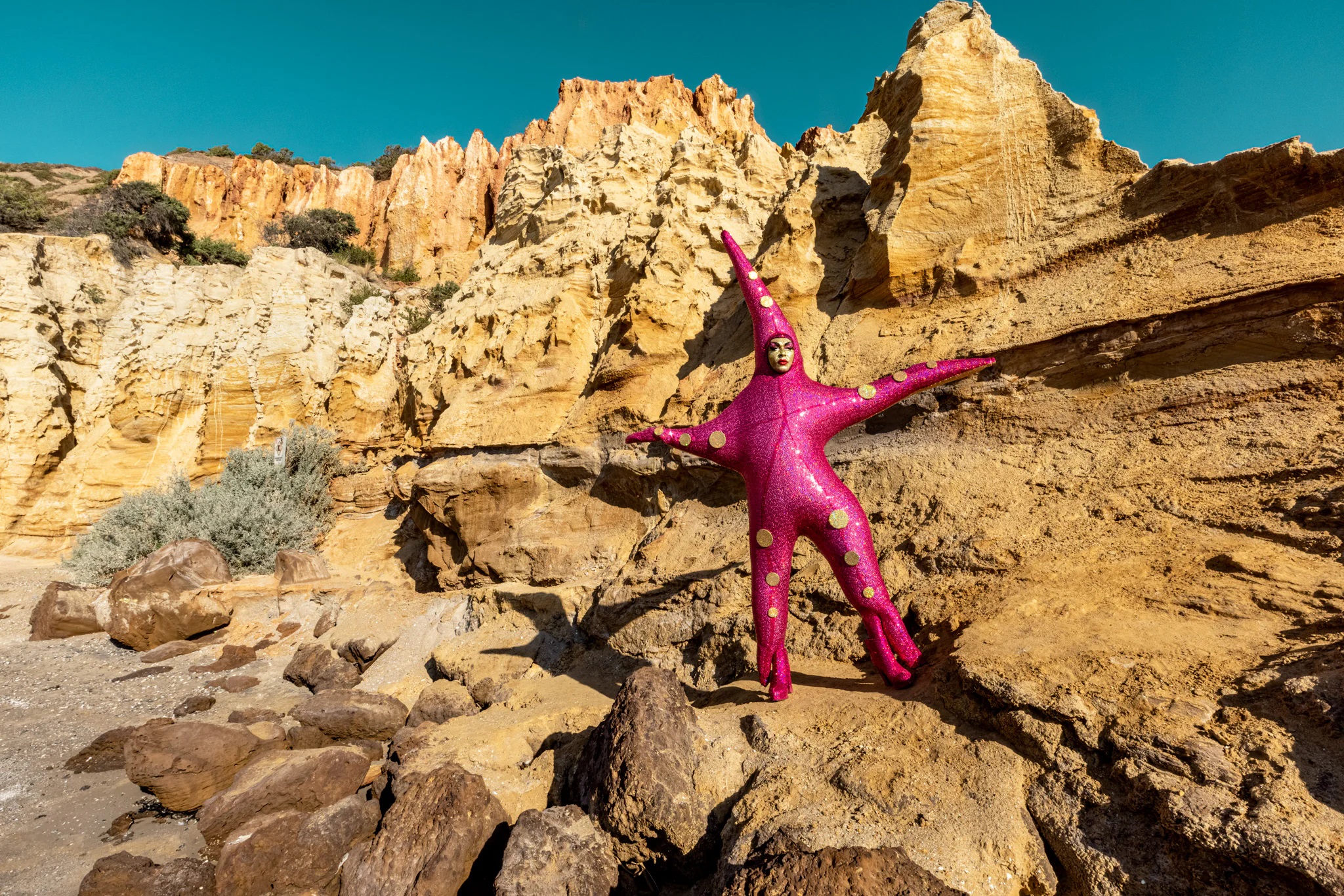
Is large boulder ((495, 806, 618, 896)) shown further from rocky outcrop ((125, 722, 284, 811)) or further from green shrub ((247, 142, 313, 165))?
green shrub ((247, 142, 313, 165))

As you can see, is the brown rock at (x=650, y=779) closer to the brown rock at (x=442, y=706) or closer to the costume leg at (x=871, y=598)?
the costume leg at (x=871, y=598)

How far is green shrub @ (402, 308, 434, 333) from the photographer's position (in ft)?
54.7

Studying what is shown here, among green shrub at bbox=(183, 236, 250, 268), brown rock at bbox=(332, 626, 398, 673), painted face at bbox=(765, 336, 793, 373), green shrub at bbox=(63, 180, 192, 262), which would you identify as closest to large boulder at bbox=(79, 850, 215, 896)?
brown rock at bbox=(332, 626, 398, 673)

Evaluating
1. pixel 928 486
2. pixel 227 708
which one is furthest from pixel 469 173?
pixel 928 486

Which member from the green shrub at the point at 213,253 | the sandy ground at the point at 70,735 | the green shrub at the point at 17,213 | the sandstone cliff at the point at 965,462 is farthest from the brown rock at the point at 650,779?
the green shrub at the point at 17,213

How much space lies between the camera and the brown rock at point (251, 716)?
21.5 ft

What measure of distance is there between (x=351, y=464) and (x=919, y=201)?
13557 mm

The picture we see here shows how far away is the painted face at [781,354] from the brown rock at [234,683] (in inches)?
323

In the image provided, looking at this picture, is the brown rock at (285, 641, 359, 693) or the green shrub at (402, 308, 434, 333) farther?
the green shrub at (402, 308, 434, 333)

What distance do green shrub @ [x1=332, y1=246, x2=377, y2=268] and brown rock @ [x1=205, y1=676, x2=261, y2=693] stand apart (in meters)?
24.2

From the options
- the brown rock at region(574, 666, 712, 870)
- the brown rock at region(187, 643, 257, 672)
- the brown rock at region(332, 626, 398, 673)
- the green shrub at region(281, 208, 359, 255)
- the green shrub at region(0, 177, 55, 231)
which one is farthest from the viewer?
the green shrub at region(281, 208, 359, 255)

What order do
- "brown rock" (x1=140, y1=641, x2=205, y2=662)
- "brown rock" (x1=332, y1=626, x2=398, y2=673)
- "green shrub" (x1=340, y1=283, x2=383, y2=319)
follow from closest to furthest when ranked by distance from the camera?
1. "brown rock" (x1=332, y1=626, x2=398, y2=673)
2. "brown rock" (x1=140, y1=641, x2=205, y2=662)
3. "green shrub" (x1=340, y1=283, x2=383, y2=319)

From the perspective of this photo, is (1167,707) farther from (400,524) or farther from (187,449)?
(187,449)

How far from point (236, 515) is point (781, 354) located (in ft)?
38.4
